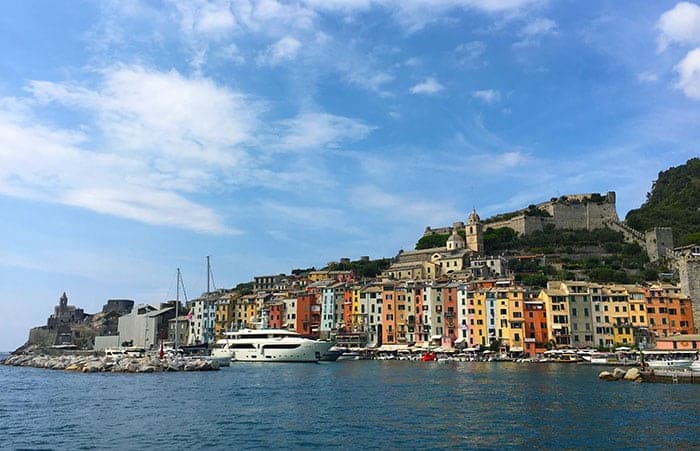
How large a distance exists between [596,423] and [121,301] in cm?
12175

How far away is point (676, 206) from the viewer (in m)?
120

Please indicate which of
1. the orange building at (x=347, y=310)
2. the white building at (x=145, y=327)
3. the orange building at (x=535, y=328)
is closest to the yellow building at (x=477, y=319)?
the orange building at (x=535, y=328)

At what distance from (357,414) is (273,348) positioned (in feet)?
141

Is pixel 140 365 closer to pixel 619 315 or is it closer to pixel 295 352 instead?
pixel 295 352

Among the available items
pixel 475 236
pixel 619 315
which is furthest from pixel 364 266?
pixel 619 315

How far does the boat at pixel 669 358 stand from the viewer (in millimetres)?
50312

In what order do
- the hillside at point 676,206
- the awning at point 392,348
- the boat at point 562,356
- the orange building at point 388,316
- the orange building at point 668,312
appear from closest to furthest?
1. the boat at point 562,356
2. the orange building at point 668,312
3. the awning at point 392,348
4. the orange building at point 388,316
5. the hillside at point 676,206

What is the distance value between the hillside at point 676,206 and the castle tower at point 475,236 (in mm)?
28290

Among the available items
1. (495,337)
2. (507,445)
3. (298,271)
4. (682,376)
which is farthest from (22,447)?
(298,271)

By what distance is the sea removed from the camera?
22.7 m

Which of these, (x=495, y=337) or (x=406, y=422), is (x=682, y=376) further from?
(x=495, y=337)

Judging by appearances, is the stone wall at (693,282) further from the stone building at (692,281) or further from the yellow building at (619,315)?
the yellow building at (619,315)

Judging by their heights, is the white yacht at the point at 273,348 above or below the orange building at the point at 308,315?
below

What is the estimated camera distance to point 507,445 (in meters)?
21.7
